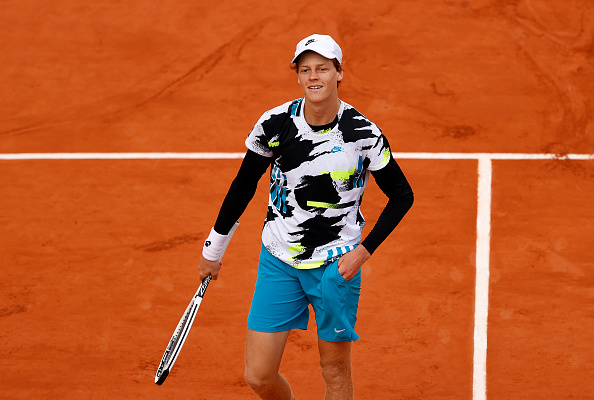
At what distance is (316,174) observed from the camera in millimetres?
4328

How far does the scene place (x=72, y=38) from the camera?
9359 millimetres

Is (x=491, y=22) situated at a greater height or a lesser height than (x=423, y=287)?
greater

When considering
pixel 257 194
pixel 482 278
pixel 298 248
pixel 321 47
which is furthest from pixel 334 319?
pixel 257 194

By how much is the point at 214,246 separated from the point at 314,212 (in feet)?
2.12

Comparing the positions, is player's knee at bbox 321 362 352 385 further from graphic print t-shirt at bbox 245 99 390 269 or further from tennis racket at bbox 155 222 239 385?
tennis racket at bbox 155 222 239 385

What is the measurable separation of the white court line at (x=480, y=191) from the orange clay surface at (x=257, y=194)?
58 mm

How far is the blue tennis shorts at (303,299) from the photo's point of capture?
4448 mm

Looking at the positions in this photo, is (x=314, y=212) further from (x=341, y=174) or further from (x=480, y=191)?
(x=480, y=191)

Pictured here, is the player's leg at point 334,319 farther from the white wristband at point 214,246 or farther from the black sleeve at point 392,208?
the white wristband at point 214,246

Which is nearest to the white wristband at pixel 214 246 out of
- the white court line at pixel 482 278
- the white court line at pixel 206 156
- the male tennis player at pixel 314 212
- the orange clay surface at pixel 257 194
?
the male tennis player at pixel 314 212

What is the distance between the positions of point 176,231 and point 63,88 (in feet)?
8.33

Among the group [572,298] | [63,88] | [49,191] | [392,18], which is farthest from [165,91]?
[572,298]

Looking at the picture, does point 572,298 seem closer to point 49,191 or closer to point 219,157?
point 219,157

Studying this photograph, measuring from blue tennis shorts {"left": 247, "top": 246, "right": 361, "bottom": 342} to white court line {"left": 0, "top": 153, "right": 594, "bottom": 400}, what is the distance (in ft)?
5.55
